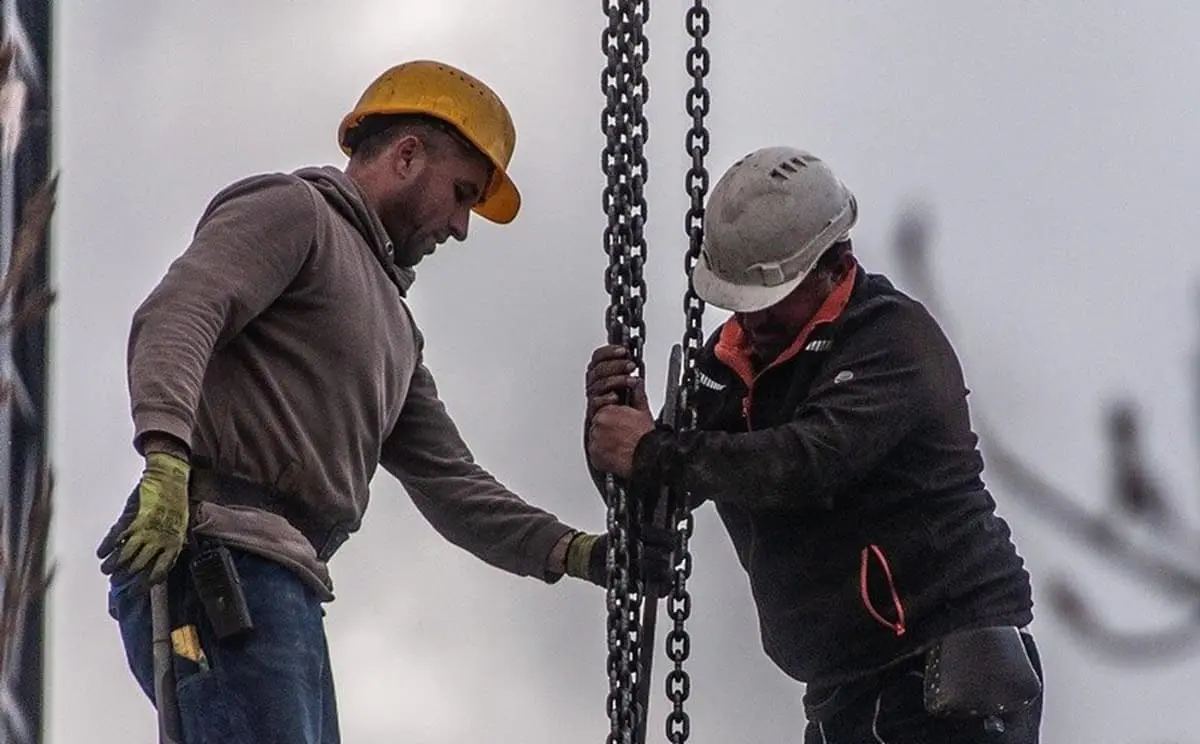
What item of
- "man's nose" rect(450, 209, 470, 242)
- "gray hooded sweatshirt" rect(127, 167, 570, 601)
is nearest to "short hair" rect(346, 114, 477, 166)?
"man's nose" rect(450, 209, 470, 242)

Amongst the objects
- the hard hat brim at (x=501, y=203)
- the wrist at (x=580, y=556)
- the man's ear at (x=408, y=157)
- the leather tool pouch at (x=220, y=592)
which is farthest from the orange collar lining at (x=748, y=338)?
the leather tool pouch at (x=220, y=592)

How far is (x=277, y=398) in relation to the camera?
5516mm

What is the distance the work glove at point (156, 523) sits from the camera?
16.7 ft

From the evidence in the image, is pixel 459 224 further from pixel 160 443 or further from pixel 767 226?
pixel 160 443

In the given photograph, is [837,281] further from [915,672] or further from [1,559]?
[1,559]

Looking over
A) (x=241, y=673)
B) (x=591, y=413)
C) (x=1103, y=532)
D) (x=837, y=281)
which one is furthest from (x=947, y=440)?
(x=1103, y=532)

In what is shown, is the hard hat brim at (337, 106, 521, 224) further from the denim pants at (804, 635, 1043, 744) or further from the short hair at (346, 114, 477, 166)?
the denim pants at (804, 635, 1043, 744)

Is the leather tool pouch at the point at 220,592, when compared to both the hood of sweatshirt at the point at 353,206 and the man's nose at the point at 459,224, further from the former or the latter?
the man's nose at the point at 459,224

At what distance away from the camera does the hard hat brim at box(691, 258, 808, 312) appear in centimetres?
584

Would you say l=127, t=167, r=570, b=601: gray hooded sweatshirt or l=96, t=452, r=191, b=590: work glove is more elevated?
l=127, t=167, r=570, b=601: gray hooded sweatshirt

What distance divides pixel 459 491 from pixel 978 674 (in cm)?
150

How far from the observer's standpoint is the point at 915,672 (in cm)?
580

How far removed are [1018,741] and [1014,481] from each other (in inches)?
84.1

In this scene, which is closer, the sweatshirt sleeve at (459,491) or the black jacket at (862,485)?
the black jacket at (862,485)
